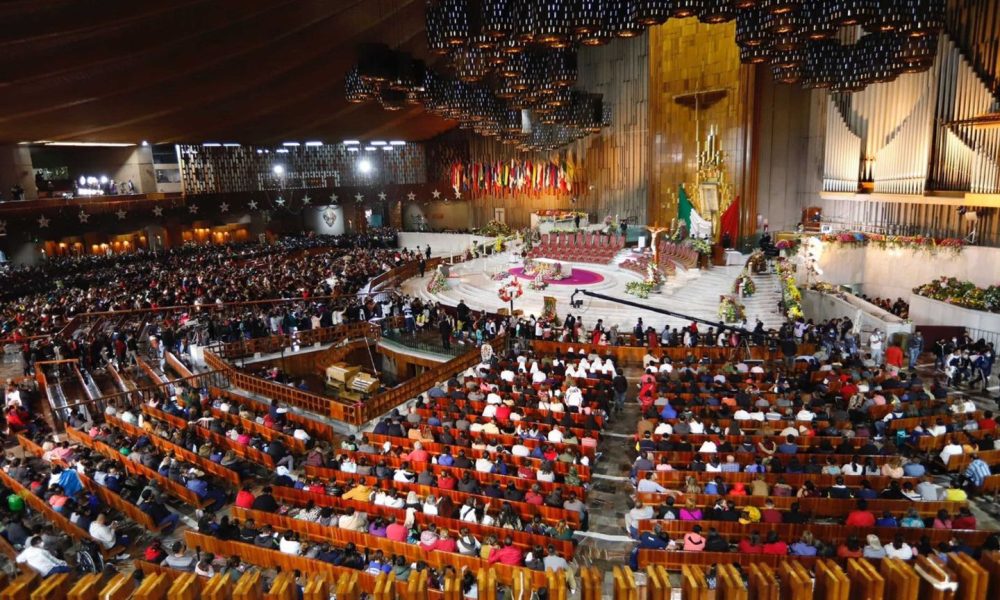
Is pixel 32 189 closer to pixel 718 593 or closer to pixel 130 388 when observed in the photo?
pixel 130 388

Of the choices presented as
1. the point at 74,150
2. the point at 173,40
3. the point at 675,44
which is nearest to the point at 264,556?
the point at 173,40

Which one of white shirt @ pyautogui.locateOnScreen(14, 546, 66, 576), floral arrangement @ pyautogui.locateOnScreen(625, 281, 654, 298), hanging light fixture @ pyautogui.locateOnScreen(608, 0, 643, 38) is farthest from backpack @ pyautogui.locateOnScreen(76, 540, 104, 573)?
floral arrangement @ pyautogui.locateOnScreen(625, 281, 654, 298)

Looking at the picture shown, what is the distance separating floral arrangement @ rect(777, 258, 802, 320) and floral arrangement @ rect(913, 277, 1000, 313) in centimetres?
317

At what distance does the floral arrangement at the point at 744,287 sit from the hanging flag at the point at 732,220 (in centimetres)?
744

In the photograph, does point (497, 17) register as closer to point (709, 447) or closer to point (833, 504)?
point (709, 447)

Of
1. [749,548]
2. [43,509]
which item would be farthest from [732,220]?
[43,509]

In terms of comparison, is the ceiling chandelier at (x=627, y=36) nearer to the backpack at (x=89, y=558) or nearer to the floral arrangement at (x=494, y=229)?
the backpack at (x=89, y=558)

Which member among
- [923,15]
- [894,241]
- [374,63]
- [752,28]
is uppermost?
[374,63]

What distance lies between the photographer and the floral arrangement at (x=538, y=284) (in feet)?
72.4

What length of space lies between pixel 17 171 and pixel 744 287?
3266 centimetres

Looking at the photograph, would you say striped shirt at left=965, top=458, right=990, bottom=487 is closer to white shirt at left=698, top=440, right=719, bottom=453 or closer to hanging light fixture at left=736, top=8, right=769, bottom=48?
A: white shirt at left=698, top=440, right=719, bottom=453

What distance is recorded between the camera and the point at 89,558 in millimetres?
7531

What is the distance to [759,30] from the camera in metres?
12.1

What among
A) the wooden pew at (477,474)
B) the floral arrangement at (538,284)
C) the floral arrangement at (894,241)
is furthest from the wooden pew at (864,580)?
the floral arrangement at (538,284)
